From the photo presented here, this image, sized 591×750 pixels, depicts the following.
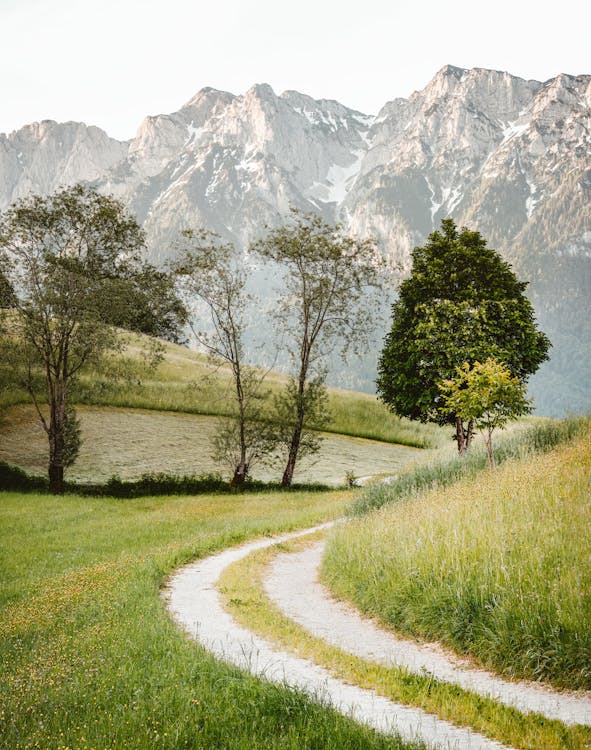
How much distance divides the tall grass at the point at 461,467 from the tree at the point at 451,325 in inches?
307

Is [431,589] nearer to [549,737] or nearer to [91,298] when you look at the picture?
[549,737]

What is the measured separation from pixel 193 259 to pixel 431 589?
107ft

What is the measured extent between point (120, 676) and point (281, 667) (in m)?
2.87

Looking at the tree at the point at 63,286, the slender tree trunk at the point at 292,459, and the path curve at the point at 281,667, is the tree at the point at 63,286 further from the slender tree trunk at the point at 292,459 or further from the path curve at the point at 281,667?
the path curve at the point at 281,667

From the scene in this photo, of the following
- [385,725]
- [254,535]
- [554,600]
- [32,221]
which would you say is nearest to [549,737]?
[385,725]

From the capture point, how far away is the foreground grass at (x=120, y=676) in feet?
22.2

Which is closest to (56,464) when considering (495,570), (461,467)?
(461,467)

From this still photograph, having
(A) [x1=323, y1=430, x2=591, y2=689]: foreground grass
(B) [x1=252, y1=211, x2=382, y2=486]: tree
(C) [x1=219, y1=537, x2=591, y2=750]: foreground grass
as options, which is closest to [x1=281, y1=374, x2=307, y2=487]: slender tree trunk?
(B) [x1=252, y1=211, x2=382, y2=486]: tree

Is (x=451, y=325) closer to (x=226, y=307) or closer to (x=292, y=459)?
(x=292, y=459)

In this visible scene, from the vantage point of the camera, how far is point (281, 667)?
33.8 ft

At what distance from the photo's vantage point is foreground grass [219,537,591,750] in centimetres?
739

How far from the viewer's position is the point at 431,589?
12.8 metres

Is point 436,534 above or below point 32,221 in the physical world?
below

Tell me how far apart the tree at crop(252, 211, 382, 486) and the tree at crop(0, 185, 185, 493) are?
393 inches
